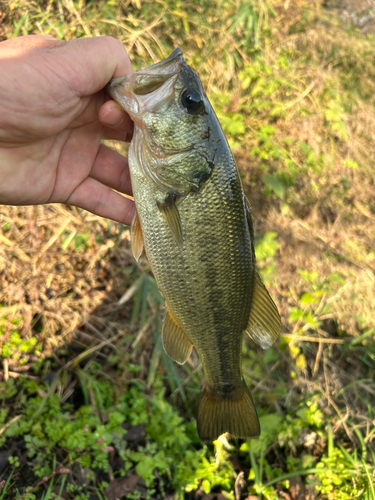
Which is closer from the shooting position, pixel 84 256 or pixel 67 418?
pixel 67 418

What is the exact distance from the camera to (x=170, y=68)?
5.55 ft

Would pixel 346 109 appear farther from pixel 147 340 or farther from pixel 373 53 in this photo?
pixel 147 340

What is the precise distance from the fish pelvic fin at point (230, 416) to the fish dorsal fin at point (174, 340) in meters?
0.32

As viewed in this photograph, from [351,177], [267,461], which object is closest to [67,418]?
[267,461]

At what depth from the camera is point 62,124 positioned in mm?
1913

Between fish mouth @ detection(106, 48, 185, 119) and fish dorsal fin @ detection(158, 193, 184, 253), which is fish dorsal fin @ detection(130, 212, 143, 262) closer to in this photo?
fish dorsal fin @ detection(158, 193, 184, 253)

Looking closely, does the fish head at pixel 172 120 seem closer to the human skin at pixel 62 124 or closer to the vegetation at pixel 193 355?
the human skin at pixel 62 124

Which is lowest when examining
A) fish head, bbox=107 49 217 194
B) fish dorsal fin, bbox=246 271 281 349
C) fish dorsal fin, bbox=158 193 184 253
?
fish dorsal fin, bbox=246 271 281 349

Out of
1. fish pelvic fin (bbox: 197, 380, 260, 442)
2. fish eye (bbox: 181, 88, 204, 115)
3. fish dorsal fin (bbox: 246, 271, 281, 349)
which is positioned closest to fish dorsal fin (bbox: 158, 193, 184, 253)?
fish eye (bbox: 181, 88, 204, 115)

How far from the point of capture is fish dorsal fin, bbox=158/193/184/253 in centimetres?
173

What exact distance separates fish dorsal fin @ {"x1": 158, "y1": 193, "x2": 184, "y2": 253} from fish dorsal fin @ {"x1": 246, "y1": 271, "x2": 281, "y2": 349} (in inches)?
21.4

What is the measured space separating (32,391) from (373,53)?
7.93 metres

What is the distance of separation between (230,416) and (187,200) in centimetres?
132

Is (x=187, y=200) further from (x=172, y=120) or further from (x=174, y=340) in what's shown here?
(x=174, y=340)
